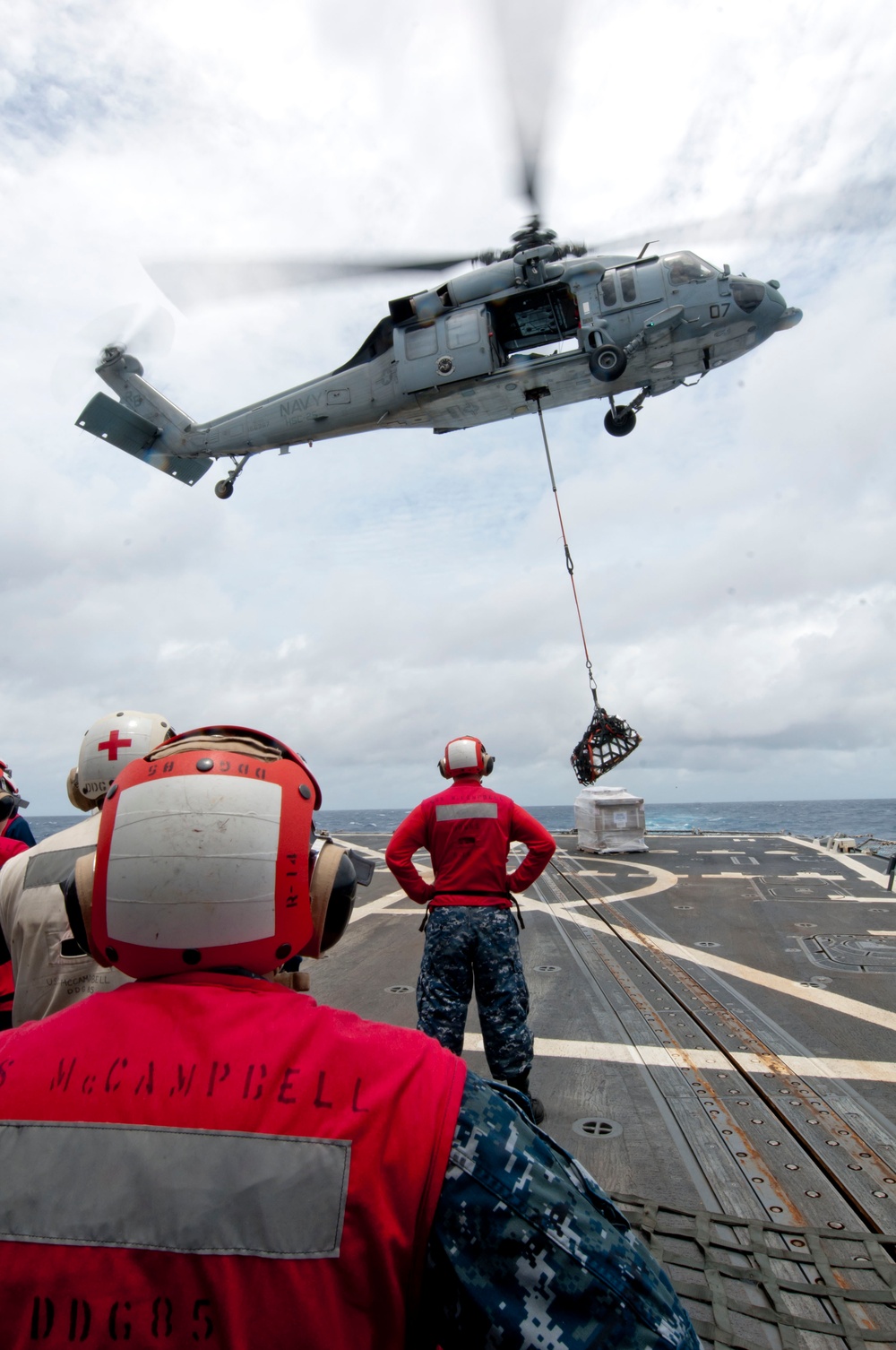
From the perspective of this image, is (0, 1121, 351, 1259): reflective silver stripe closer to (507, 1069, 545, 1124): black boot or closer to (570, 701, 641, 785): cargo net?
(507, 1069, 545, 1124): black boot

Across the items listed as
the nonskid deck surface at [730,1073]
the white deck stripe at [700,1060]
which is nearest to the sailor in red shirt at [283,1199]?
the nonskid deck surface at [730,1073]

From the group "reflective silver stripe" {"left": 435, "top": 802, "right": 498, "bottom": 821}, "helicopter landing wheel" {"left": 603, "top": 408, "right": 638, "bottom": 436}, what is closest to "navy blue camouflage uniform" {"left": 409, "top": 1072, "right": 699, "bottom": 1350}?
"reflective silver stripe" {"left": 435, "top": 802, "right": 498, "bottom": 821}

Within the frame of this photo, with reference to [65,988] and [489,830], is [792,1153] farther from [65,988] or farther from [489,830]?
[65,988]

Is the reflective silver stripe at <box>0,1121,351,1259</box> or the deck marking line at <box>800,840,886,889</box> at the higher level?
the reflective silver stripe at <box>0,1121,351,1259</box>

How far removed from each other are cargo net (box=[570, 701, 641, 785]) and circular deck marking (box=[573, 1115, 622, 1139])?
6.27 meters

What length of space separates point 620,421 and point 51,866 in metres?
11.5

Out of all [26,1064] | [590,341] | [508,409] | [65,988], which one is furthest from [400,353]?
[26,1064]

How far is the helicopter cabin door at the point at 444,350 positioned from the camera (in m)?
11.3

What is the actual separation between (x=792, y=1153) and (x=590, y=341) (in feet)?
34.8

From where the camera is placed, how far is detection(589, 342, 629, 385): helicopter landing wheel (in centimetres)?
1076

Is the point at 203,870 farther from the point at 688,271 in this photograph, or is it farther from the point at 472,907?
the point at 688,271

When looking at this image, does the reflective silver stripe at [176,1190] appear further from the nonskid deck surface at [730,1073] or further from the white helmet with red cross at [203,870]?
the nonskid deck surface at [730,1073]

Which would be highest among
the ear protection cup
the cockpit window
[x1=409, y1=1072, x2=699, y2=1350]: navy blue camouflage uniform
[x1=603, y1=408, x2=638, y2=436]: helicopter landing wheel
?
the cockpit window

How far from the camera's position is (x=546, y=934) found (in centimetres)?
859
